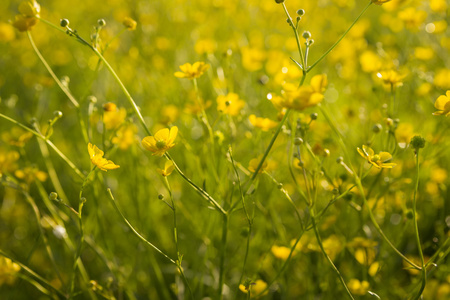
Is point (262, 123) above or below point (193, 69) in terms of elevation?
below

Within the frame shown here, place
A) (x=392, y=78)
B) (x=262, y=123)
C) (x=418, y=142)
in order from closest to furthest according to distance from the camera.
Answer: (x=418, y=142) < (x=262, y=123) < (x=392, y=78)

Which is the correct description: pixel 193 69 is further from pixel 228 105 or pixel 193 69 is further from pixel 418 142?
pixel 418 142

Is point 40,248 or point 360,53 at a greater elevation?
point 360,53

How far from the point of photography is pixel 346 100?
2479 millimetres

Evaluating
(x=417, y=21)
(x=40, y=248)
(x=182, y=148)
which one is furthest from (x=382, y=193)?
(x=40, y=248)

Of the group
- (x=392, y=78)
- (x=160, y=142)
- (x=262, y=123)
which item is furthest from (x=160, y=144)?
(x=392, y=78)

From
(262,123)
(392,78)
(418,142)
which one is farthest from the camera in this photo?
(392,78)

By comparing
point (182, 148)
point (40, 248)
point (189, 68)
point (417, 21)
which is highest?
point (189, 68)

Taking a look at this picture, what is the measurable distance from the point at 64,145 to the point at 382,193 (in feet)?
5.94

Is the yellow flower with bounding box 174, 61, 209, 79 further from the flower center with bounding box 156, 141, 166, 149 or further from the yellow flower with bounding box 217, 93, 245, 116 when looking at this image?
the flower center with bounding box 156, 141, 166, 149

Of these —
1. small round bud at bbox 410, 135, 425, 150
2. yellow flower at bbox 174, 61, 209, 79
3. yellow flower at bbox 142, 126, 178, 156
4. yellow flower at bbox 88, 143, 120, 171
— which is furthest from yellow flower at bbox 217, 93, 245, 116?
small round bud at bbox 410, 135, 425, 150

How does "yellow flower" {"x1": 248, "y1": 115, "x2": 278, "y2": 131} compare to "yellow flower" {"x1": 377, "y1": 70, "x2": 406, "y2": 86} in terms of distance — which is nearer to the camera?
"yellow flower" {"x1": 248, "y1": 115, "x2": 278, "y2": 131}

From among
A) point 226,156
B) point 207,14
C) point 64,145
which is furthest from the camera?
point 207,14

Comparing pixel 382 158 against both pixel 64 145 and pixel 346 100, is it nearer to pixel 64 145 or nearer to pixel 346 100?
pixel 346 100
